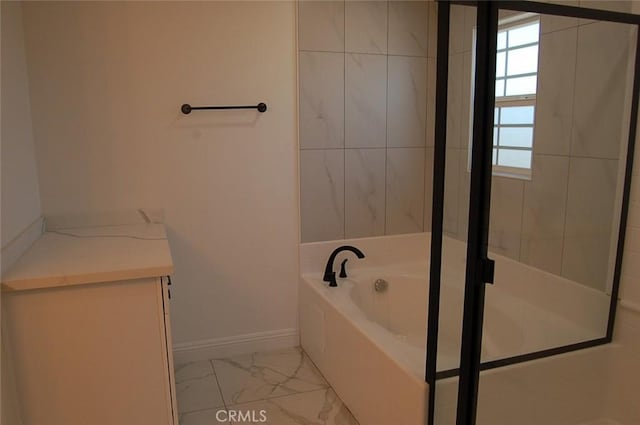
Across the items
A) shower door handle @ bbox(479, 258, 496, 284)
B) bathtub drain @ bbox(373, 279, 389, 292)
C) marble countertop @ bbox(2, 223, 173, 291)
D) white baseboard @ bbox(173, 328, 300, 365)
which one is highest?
shower door handle @ bbox(479, 258, 496, 284)

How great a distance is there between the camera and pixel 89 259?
1936mm

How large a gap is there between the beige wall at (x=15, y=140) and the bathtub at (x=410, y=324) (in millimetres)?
1414

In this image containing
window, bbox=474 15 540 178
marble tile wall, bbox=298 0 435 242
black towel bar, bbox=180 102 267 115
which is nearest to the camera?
window, bbox=474 15 540 178

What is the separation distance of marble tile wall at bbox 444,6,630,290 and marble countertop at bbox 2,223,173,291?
1.29 m

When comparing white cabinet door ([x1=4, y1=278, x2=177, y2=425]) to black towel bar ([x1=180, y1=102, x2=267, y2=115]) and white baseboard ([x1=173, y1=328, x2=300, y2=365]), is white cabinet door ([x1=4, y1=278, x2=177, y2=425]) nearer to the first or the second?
white baseboard ([x1=173, y1=328, x2=300, y2=365])

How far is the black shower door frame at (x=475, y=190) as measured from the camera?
152 centimetres

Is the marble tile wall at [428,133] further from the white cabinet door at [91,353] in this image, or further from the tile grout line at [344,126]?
the white cabinet door at [91,353]

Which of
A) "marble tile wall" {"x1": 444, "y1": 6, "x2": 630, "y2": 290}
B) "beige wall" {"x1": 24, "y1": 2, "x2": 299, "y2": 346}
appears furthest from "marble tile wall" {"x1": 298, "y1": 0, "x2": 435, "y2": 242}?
"marble tile wall" {"x1": 444, "y1": 6, "x2": 630, "y2": 290}

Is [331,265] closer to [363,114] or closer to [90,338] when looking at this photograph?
[363,114]

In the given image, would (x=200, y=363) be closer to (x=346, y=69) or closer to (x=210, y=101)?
(x=210, y=101)

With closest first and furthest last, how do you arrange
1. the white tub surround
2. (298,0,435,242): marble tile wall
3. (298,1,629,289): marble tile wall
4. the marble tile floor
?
the white tub surround < (298,1,629,289): marble tile wall < the marble tile floor < (298,0,435,242): marble tile wall

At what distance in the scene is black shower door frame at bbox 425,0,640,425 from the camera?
152 cm

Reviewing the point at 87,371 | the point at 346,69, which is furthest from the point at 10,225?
the point at 346,69

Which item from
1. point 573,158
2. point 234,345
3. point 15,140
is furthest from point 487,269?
point 15,140
